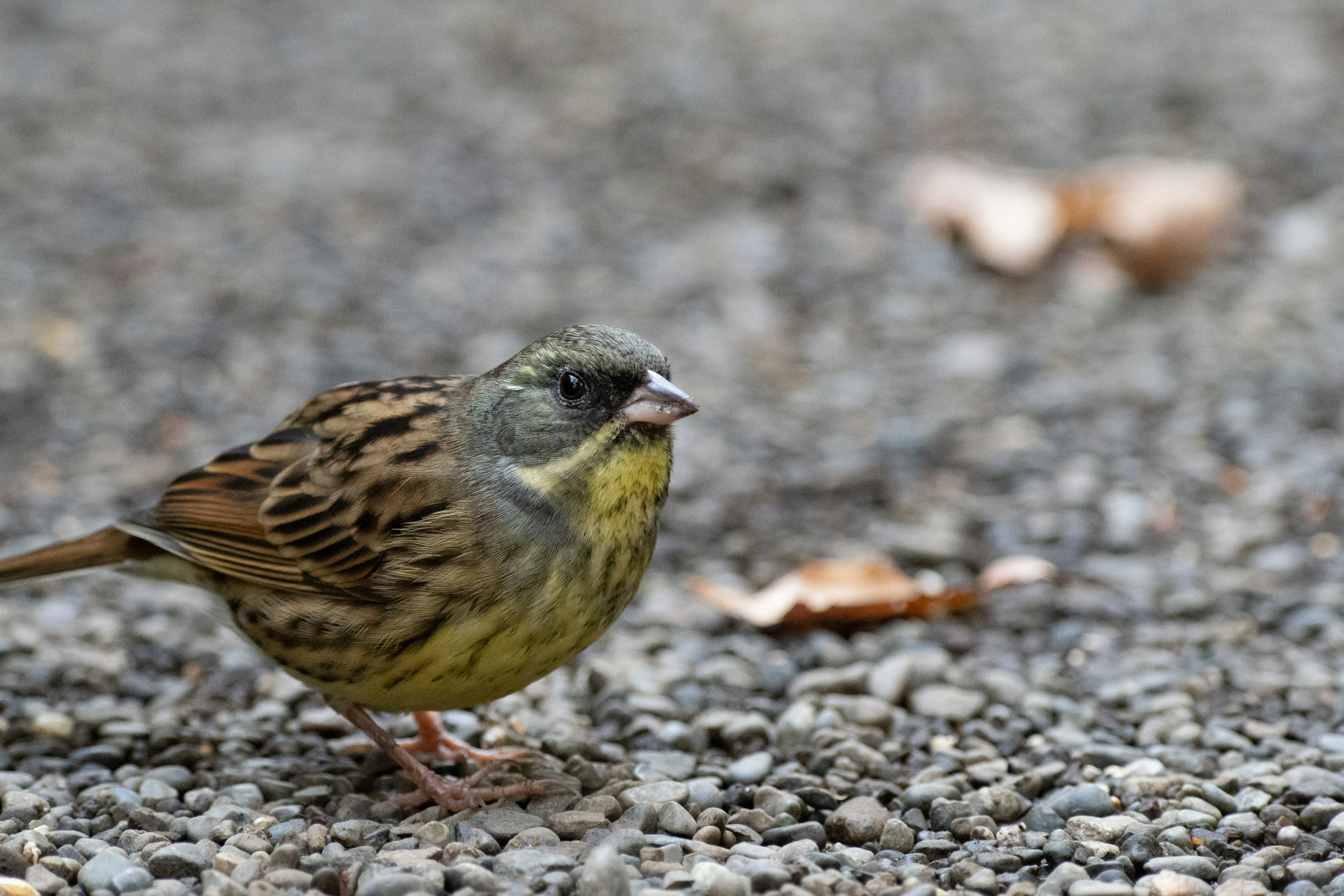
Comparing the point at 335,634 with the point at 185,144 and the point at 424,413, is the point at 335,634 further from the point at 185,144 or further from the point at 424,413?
the point at 185,144

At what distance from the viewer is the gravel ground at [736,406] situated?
3.78 meters

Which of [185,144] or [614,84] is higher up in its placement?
[614,84]

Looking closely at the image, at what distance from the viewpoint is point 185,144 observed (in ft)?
31.7

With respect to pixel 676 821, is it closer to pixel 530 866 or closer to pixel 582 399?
pixel 530 866

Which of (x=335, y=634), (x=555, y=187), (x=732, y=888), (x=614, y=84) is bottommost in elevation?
(x=732, y=888)

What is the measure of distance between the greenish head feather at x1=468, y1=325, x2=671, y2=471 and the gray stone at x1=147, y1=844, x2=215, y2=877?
48.7 inches

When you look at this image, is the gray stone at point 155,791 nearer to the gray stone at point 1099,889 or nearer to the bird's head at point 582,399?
the bird's head at point 582,399

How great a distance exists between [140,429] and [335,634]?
128 inches

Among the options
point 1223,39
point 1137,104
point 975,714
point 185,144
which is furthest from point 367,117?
point 975,714

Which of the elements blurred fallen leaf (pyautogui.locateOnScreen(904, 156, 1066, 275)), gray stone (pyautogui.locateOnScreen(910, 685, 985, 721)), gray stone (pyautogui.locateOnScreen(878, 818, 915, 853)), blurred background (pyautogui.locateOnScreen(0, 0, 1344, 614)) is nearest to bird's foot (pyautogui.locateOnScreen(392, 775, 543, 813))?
gray stone (pyautogui.locateOnScreen(878, 818, 915, 853))

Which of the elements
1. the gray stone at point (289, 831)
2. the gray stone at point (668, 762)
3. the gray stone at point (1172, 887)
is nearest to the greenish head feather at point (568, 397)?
the gray stone at point (668, 762)

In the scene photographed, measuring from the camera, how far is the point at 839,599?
510 cm

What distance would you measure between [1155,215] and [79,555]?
5.94 meters

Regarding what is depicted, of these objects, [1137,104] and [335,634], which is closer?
[335,634]
